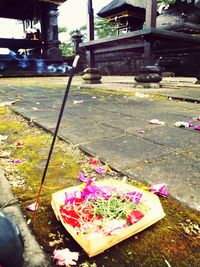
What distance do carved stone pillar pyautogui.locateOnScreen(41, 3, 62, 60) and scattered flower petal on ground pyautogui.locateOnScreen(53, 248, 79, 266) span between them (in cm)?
1612

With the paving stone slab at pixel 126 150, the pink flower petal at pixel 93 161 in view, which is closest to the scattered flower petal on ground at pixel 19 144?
the paving stone slab at pixel 126 150

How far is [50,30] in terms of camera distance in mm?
15719

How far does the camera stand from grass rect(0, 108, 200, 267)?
828mm

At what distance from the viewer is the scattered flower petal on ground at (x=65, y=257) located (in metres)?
0.79

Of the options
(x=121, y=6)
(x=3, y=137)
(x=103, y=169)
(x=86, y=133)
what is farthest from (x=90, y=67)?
(x=121, y=6)

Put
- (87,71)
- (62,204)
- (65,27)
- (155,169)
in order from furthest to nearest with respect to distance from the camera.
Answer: (65,27), (87,71), (155,169), (62,204)

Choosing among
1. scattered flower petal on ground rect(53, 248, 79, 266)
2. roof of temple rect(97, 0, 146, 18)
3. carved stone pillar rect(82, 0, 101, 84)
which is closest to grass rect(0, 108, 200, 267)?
scattered flower petal on ground rect(53, 248, 79, 266)

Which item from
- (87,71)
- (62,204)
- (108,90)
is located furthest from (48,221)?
(87,71)

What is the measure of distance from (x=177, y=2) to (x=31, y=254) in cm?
2139

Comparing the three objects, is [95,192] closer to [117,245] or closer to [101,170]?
[117,245]

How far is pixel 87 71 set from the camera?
763cm

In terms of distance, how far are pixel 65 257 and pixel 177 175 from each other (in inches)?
32.6

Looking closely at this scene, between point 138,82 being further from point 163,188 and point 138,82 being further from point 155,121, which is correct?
point 163,188

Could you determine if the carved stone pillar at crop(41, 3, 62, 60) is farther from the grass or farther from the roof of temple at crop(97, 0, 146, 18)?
the grass
